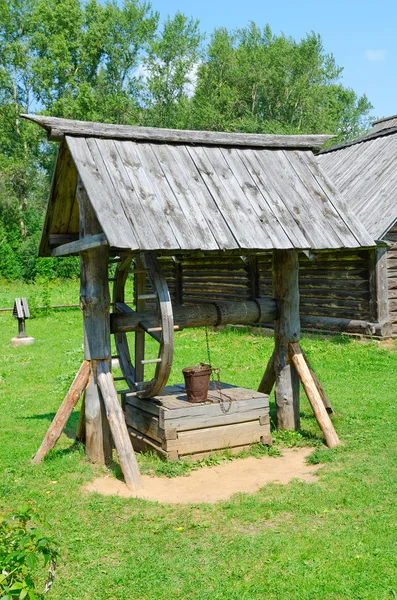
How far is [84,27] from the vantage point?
41.5 metres

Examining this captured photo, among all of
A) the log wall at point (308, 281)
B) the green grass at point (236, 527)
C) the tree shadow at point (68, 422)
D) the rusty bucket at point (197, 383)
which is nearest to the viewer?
the green grass at point (236, 527)

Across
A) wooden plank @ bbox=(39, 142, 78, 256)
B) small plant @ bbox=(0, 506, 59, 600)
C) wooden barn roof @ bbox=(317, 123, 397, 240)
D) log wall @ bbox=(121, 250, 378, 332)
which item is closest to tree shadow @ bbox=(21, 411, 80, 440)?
wooden plank @ bbox=(39, 142, 78, 256)

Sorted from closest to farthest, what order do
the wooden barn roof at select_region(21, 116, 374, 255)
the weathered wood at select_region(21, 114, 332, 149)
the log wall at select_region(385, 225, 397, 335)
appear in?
1. the wooden barn roof at select_region(21, 116, 374, 255)
2. the weathered wood at select_region(21, 114, 332, 149)
3. the log wall at select_region(385, 225, 397, 335)

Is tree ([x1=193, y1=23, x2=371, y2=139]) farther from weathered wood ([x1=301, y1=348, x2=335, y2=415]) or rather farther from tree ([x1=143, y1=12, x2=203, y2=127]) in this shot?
weathered wood ([x1=301, y1=348, x2=335, y2=415])

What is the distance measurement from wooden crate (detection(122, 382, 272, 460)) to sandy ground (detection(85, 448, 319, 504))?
276 mm

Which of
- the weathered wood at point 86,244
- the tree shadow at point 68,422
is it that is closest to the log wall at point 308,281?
the tree shadow at point 68,422

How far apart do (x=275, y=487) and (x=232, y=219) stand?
2744 mm

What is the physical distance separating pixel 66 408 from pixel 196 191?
2700 millimetres

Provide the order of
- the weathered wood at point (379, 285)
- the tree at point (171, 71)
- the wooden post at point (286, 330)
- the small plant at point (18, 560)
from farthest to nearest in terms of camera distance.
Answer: the tree at point (171, 71) → the weathered wood at point (379, 285) → the wooden post at point (286, 330) → the small plant at point (18, 560)

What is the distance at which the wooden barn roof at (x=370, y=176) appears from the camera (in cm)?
1398

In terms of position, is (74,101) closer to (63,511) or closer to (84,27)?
(84,27)

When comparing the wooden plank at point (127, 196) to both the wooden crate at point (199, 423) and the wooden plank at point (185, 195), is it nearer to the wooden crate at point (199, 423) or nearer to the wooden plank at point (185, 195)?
the wooden plank at point (185, 195)

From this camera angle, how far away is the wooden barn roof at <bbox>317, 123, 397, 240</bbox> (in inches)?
550

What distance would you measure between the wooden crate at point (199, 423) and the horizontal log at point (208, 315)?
84 cm
